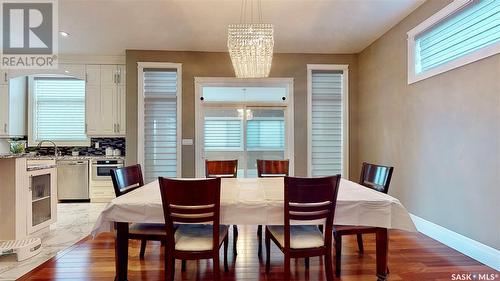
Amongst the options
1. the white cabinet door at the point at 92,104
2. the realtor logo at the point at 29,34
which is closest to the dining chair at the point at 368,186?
the realtor logo at the point at 29,34

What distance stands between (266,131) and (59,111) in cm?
417

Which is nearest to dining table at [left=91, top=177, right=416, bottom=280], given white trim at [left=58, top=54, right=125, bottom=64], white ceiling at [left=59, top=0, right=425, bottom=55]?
white ceiling at [left=59, top=0, right=425, bottom=55]

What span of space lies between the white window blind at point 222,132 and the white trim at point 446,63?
286 cm

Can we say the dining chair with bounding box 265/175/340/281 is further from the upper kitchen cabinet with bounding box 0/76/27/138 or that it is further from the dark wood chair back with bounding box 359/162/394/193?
the upper kitchen cabinet with bounding box 0/76/27/138

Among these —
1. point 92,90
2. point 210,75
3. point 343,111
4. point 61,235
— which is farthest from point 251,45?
point 92,90

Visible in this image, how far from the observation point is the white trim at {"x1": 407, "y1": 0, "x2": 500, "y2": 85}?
2465mm

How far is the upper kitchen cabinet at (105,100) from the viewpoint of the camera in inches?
205

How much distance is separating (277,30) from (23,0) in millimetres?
3192

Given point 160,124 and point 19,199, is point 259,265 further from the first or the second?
point 160,124

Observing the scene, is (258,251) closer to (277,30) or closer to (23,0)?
(277,30)

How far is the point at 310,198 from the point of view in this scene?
1800mm

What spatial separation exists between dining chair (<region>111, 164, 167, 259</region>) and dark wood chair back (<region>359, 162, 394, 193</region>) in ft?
6.06

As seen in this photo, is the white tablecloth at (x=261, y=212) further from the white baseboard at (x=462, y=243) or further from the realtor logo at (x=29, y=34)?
the realtor logo at (x=29, y=34)

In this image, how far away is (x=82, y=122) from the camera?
5566 millimetres
